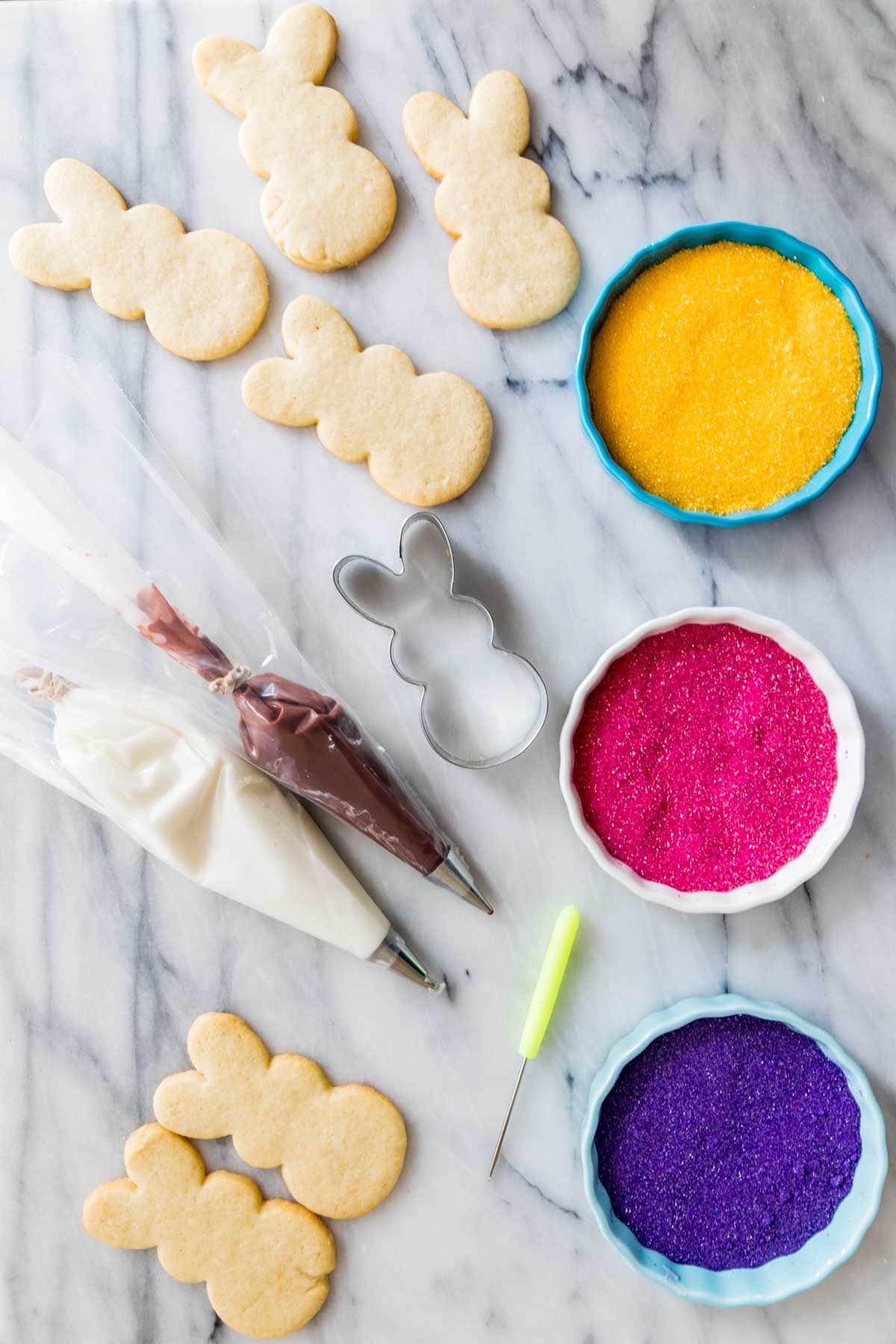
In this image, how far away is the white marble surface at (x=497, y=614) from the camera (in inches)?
37.1

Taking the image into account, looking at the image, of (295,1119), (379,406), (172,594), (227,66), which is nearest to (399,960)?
(295,1119)

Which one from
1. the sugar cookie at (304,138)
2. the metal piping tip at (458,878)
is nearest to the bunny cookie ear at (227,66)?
the sugar cookie at (304,138)

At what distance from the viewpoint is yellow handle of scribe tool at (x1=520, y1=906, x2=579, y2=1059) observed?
94 centimetres

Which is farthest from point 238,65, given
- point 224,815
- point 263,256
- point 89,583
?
point 224,815

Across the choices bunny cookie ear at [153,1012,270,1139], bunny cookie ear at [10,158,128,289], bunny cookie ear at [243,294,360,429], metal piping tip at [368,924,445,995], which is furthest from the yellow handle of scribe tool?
bunny cookie ear at [10,158,128,289]

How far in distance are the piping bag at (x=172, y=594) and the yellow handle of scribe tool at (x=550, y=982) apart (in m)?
0.09

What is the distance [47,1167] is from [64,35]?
1183 millimetres

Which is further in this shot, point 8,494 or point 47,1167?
point 47,1167

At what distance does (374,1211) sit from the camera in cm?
98

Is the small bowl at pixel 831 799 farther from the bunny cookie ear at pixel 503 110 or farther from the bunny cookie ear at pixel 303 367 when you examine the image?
the bunny cookie ear at pixel 503 110

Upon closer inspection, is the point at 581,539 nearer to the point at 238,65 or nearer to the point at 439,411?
the point at 439,411

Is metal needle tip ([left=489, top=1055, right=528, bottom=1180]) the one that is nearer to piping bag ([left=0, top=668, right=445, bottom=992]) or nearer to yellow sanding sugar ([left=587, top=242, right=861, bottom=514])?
piping bag ([left=0, top=668, right=445, bottom=992])

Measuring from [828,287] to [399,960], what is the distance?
0.77 metres

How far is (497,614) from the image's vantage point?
965 millimetres
